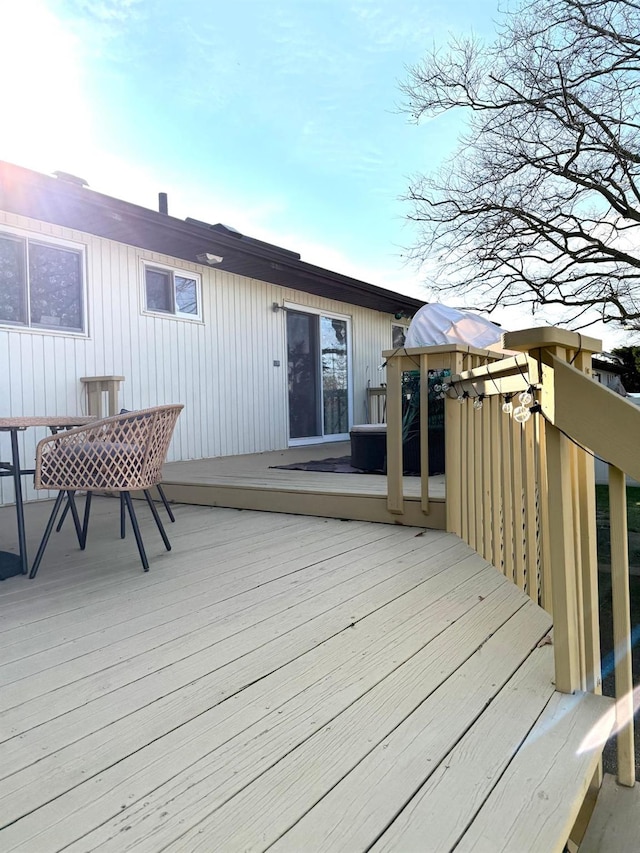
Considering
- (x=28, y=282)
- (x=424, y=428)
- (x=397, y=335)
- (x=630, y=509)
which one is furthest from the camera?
(x=397, y=335)

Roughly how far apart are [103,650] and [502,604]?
1312 mm

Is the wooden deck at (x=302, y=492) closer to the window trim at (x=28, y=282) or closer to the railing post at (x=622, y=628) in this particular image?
the window trim at (x=28, y=282)

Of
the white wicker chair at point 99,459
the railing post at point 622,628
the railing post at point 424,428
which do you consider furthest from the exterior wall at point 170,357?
the railing post at point 622,628

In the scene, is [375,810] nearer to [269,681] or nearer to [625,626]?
[269,681]

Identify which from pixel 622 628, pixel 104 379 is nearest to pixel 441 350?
pixel 622 628

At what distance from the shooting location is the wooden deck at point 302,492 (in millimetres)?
3160

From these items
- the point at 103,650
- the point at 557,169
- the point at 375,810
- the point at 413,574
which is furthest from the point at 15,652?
the point at 557,169

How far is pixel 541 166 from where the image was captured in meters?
7.74

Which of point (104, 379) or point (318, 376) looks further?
point (318, 376)

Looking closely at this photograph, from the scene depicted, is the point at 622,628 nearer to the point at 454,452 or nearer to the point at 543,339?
the point at 543,339

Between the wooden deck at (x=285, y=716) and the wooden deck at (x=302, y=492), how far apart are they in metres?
0.91

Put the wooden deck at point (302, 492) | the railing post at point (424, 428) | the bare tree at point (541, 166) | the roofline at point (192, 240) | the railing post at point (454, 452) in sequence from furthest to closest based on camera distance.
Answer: the bare tree at point (541, 166)
the roofline at point (192, 240)
the wooden deck at point (302, 492)
the railing post at point (424, 428)
the railing post at point (454, 452)

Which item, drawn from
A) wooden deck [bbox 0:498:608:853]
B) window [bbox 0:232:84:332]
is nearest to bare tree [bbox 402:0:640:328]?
window [bbox 0:232:84:332]

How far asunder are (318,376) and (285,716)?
659 centimetres
